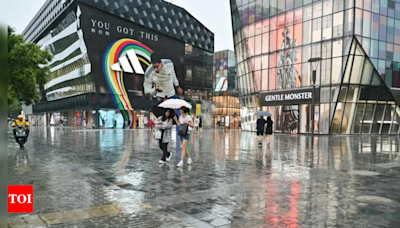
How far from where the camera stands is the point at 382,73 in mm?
33281

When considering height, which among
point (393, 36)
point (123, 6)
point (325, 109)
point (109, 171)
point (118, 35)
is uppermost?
point (123, 6)

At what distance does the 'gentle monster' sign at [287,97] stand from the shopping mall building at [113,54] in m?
23.6

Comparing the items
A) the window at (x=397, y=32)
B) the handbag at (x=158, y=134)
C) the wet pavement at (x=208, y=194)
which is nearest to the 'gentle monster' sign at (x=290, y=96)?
the window at (x=397, y=32)

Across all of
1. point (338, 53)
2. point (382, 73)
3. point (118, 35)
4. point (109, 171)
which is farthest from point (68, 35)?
point (109, 171)

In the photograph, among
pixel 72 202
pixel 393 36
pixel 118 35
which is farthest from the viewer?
pixel 118 35

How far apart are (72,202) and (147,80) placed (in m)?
51.1

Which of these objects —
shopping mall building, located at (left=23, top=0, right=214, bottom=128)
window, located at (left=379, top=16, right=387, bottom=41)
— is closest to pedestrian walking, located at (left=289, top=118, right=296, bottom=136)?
window, located at (left=379, top=16, right=387, bottom=41)

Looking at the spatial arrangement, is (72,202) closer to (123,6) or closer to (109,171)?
(109,171)

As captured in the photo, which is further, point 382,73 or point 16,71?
point 382,73

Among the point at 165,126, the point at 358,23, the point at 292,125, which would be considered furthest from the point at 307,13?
the point at 165,126

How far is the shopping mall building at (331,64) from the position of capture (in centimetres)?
3197

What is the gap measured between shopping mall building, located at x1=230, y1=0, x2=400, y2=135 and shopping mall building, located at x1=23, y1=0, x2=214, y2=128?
2324 cm

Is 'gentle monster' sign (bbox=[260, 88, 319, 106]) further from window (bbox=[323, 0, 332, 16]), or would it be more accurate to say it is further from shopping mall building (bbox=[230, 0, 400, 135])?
window (bbox=[323, 0, 332, 16])

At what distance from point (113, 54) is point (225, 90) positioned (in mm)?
32900
